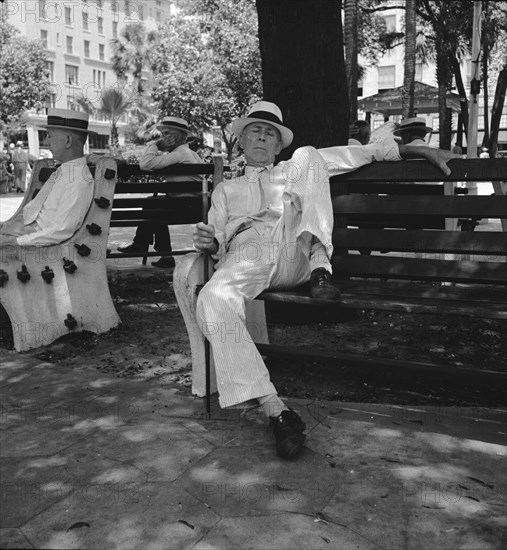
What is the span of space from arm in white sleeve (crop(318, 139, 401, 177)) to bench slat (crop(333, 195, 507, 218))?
0.19 metres

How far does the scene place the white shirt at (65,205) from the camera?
5.30m

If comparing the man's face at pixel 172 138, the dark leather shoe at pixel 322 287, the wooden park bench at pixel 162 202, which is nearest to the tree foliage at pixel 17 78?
the man's face at pixel 172 138

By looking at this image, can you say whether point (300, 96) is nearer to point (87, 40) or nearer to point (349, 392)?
point (349, 392)

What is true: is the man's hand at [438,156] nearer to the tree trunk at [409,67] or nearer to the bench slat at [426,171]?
the bench slat at [426,171]

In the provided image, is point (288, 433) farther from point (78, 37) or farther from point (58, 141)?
point (78, 37)

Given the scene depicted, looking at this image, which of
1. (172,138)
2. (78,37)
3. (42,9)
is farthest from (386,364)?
(78,37)

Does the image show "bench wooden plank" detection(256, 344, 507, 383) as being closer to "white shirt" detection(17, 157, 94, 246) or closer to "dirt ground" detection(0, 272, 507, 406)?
"dirt ground" detection(0, 272, 507, 406)

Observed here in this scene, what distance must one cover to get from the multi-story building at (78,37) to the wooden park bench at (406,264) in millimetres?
65510

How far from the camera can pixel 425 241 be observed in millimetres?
4176

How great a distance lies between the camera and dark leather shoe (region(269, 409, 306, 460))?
327cm

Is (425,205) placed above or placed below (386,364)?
above

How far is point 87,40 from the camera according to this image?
3029 inches

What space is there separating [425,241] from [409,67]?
652 inches

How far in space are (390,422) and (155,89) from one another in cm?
3874
